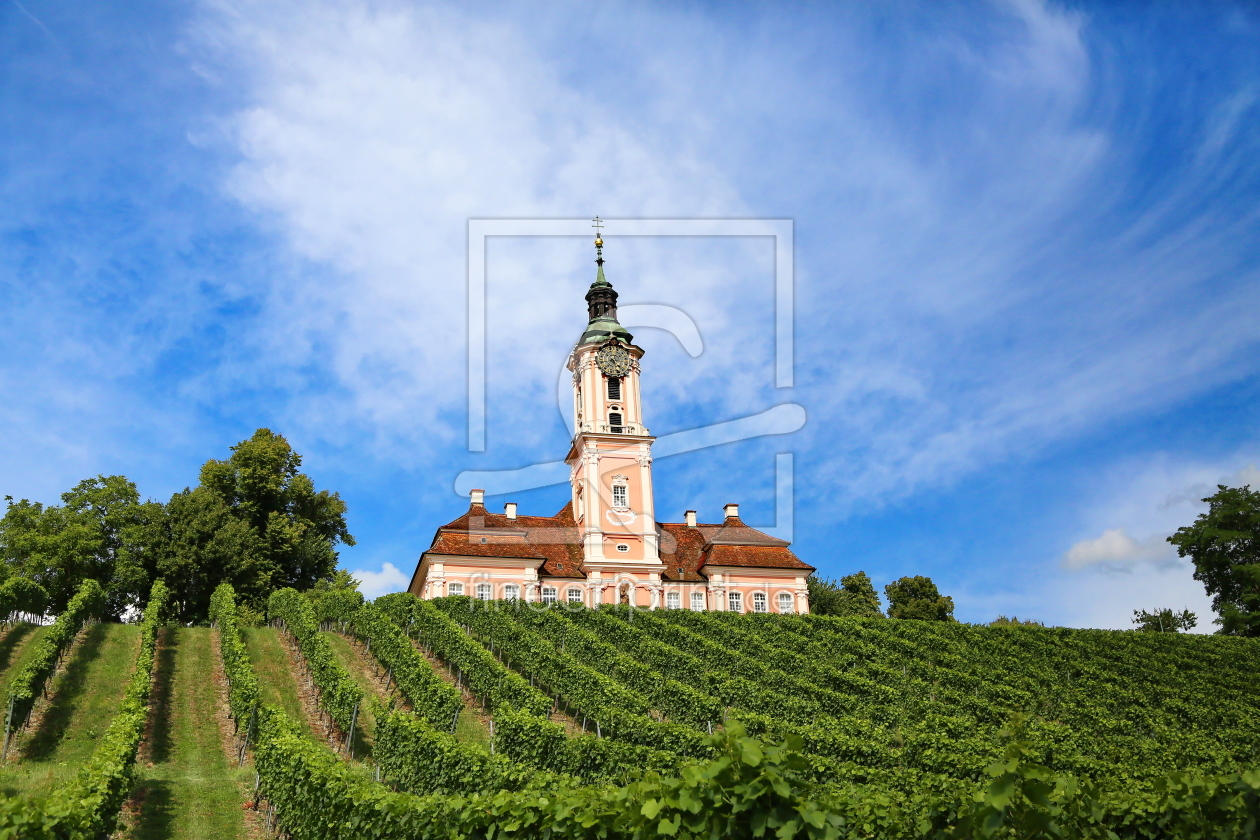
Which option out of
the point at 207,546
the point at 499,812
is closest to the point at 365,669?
the point at 207,546

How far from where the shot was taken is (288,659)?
32781 mm

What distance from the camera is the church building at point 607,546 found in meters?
48.9

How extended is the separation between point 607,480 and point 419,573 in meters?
13.6

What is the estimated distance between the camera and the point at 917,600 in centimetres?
6494

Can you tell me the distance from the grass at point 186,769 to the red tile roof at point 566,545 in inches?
747

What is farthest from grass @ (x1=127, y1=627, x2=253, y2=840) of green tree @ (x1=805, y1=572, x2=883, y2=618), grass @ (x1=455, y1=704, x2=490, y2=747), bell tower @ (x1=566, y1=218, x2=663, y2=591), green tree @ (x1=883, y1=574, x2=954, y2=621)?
green tree @ (x1=883, y1=574, x2=954, y2=621)

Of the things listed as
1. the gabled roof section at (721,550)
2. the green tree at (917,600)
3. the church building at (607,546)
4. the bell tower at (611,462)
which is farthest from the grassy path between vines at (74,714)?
the green tree at (917,600)

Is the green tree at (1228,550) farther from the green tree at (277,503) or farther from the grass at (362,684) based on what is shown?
the green tree at (277,503)

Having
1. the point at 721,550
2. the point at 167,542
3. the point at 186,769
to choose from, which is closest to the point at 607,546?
the point at 721,550

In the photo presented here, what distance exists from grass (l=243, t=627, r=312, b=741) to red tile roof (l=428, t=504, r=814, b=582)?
13.0 meters

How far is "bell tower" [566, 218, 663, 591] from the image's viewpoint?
50000mm

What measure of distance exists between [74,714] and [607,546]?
3047 centimetres

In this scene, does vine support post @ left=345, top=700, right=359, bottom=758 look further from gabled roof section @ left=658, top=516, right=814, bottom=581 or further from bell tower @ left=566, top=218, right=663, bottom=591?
gabled roof section @ left=658, top=516, right=814, bottom=581

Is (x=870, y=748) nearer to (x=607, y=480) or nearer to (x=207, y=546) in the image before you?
(x=607, y=480)
